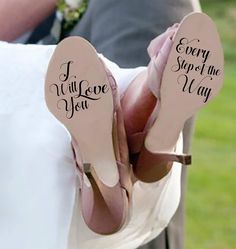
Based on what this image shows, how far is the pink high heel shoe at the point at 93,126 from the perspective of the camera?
148 cm

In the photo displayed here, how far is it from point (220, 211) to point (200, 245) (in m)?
→ 0.30

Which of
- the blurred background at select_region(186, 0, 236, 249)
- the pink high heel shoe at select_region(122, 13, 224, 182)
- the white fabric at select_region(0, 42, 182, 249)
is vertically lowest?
the blurred background at select_region(186, 0, 236, 249)

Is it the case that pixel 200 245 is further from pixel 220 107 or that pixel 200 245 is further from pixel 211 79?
pixel 211 79

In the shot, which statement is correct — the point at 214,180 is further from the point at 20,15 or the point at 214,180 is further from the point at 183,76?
the point at 183,76

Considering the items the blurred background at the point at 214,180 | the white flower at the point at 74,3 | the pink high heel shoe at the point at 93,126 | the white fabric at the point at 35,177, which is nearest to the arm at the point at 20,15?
the white flower at the point at 74,3

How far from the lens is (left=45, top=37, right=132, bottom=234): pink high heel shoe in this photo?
1.48m

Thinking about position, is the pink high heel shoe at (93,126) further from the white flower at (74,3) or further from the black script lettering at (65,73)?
the white flower at (74,3)

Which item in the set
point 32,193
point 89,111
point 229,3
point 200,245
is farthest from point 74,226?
point 229,3

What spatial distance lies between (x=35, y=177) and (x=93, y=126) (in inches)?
6.1

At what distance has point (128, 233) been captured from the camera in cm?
173

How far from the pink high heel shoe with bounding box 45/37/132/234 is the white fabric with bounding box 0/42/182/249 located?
36mm

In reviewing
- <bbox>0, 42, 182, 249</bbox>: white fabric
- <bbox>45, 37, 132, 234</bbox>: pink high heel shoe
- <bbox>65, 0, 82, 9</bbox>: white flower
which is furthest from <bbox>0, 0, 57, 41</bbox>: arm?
<bbox>45, 37, 132, 234</bbox>: pink high heel shoe

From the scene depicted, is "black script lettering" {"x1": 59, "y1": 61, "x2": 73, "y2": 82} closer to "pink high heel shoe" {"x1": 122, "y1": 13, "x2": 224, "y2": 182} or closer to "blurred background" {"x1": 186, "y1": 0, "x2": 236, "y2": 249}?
"pink high heel shoe" {"x1": 122, "y1": 13, "x2": 224, "y2": 182}

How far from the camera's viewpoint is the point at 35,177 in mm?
1611
